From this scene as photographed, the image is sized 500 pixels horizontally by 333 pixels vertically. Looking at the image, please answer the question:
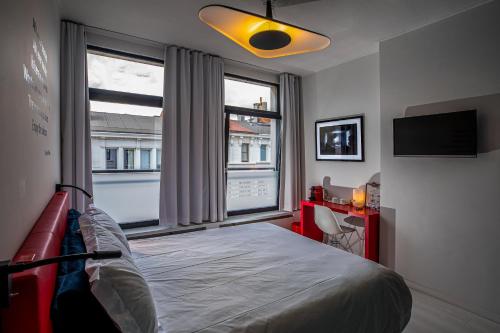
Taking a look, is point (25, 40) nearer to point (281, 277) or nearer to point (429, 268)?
point (281, 277)

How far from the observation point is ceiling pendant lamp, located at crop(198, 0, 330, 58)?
173cm

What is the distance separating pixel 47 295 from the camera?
2.74 feet

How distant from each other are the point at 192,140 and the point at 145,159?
611 mm

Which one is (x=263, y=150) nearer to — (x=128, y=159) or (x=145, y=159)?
(x=145, y=159)

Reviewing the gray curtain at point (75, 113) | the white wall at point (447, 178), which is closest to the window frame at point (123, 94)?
the gray curtain at point (75, 113)

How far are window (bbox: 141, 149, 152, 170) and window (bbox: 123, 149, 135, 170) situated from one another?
11 cm

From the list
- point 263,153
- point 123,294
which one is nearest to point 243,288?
point 123,294

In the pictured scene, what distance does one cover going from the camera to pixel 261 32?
75.4 inches

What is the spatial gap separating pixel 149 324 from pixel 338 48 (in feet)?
10.9

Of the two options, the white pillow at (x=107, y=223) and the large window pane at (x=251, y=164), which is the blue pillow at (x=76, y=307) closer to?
the white pillow at (x=107, y=223)

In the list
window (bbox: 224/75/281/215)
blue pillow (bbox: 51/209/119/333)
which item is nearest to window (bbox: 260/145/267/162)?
window (bbox: 224/75/281/215)

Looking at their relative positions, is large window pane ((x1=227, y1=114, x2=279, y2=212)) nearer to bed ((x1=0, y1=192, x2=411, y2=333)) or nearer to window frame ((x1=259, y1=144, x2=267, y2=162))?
window frame ((x1=259, y1=144, x2=267, y2=162))

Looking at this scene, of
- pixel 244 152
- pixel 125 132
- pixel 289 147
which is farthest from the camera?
A: pixel 289 147

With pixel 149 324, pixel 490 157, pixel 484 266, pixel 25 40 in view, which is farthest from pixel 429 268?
pixel 25 40
